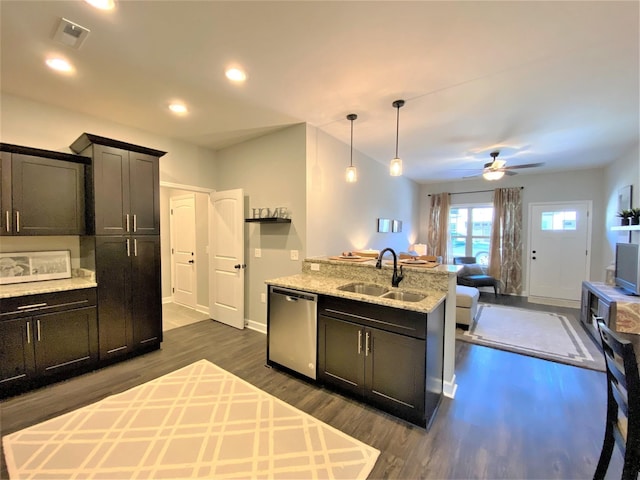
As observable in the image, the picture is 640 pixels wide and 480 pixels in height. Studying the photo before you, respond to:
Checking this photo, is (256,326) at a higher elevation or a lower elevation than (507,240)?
lower

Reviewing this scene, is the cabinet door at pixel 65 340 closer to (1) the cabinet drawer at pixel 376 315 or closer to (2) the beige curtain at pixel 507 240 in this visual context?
(1) the cabinet drawer at pixel 376 315

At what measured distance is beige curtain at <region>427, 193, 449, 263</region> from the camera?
718cm

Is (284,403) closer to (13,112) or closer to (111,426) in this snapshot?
(111,426)

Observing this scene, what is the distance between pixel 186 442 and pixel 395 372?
1.59 m

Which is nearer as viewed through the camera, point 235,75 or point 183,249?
point 235,75

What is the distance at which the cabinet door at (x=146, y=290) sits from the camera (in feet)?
10.3

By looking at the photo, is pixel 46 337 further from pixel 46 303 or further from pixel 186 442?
pixel 186 442

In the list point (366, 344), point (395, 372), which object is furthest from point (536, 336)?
point (366, 344)

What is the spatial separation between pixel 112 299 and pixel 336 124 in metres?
3.31

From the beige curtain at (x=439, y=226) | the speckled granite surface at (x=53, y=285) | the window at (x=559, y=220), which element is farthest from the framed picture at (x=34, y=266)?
the window at (x=559, y=220)

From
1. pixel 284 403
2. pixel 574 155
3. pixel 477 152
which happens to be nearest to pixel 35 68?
pixel 284 403

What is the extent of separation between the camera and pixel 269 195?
3852mm

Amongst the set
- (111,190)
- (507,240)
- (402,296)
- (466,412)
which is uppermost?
(111,190)

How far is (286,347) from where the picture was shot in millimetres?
2809
